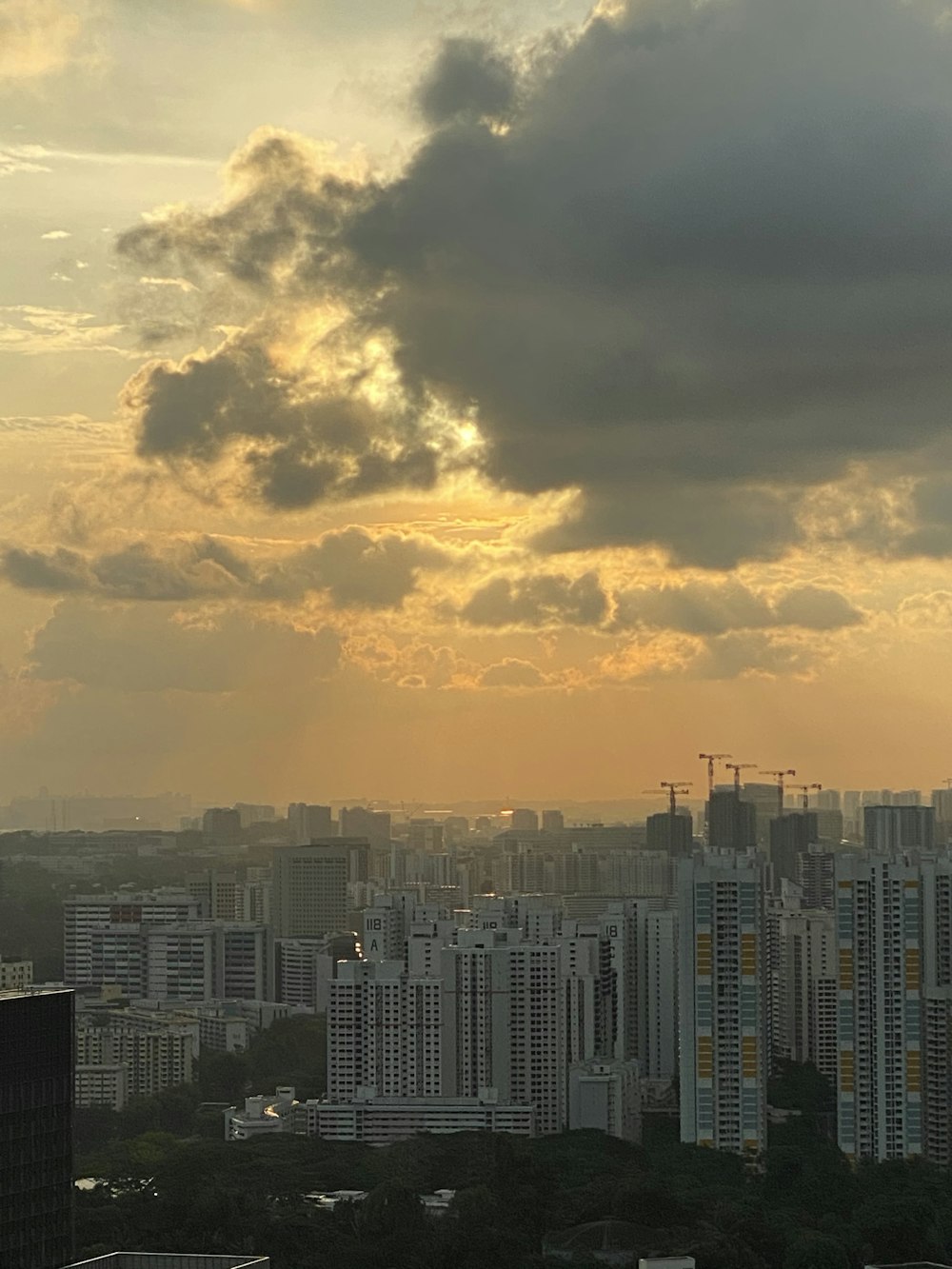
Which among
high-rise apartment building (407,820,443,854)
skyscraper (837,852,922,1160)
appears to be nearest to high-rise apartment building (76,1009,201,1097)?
skyscraper (837,852,922,1160)

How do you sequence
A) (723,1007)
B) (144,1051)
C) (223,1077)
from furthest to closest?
1. (144,1051)
2. (223,1077)
3. (723,1007)

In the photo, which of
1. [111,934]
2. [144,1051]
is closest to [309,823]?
[111,934]

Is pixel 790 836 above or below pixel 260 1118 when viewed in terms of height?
above

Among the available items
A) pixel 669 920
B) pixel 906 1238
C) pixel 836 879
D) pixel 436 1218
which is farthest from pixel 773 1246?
pixel 669 920

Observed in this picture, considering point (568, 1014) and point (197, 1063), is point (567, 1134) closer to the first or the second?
point (568, 1014)

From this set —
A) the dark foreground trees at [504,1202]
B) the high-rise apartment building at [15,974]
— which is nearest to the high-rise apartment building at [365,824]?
the high-rise apartment building at [15,974]

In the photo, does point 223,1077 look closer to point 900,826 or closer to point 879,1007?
point 879,1007
